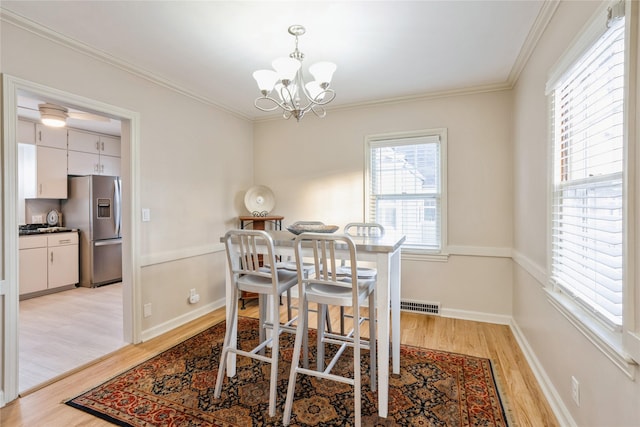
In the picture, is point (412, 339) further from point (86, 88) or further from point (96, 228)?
point (96, 228)

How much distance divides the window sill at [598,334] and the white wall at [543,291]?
0.12 feet

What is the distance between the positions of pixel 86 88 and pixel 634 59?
323 centimetres

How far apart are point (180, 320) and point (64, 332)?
108 cm

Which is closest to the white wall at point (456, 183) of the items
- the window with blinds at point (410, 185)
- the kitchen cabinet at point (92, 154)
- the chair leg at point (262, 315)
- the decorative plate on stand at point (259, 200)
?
the window with blinds at point (410, 185)

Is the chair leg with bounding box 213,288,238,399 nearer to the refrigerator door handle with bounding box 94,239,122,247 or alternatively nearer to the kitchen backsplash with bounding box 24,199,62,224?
the refrigerator door handle with bounding box 94,239,122,247

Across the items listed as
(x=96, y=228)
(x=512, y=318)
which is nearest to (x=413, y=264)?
(x=512, y=318)

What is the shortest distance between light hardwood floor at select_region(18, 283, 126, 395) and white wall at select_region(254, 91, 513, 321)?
2581 mm

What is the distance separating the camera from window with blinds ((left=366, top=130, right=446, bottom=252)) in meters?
3.51

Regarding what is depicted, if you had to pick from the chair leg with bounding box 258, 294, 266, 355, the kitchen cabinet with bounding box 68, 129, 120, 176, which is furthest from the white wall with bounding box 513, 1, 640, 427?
the kitchen cabinet with bounding box 68, 129, 120, 176

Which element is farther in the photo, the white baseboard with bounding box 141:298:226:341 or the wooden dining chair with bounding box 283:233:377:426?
the white baseboard with bounding box 141:298:226:341

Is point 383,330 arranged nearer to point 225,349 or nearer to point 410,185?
point 225,349

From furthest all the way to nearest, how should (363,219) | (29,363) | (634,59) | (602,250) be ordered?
(363,219) → (29,363) → (602,250) → (634,59)

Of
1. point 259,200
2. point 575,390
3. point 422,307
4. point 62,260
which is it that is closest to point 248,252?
point 575,390

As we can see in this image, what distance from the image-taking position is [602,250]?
4.46 ft
